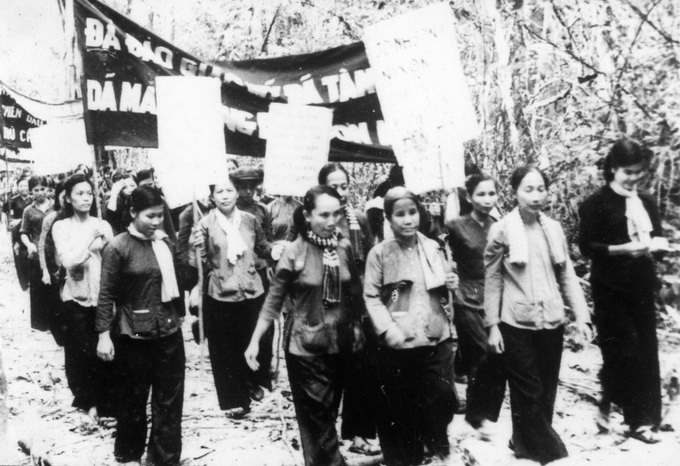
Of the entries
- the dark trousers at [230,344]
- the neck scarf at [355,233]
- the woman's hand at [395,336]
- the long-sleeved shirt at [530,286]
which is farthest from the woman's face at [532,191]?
the dark trousers at [230,344]

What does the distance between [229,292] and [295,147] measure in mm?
1242

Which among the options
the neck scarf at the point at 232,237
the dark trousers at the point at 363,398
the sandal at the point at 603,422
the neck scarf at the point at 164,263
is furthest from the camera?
the neck scarf at the point at 232,237

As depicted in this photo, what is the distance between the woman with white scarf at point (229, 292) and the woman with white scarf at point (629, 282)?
2525 mm

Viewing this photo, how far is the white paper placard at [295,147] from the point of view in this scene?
4.73 m

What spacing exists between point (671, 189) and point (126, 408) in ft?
14.5

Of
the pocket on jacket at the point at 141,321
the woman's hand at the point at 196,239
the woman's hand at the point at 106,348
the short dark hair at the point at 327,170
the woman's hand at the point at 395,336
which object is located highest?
the short dark hair at the point at 327,170

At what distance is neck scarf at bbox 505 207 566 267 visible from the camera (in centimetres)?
391

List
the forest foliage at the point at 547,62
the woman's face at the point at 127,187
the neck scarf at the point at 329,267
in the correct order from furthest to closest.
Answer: the woman's face at the point at 127,187, the forest foliage at the point at 547,62, the neck scarf at the point at 329,267

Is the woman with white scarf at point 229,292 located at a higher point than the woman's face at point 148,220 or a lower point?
lower

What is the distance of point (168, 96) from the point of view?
452cm

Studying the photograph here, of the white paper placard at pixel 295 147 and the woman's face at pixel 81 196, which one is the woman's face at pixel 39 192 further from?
the white paper placard at pixel 295 147

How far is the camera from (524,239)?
393cm

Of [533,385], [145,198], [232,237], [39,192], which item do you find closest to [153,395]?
[145,198]

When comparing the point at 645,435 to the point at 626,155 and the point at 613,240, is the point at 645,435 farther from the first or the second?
the point at 626,155
